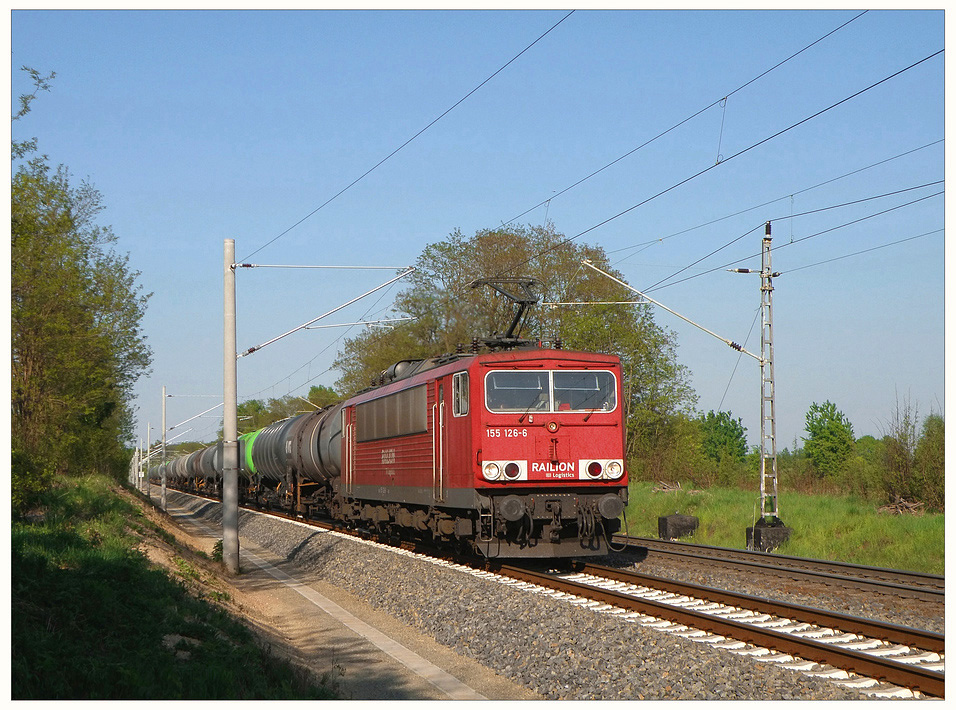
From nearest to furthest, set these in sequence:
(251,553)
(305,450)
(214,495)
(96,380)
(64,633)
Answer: (64,633) < (251,553) < (96,380) < (305,450) < (214,495)

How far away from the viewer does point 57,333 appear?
2230 centimetres

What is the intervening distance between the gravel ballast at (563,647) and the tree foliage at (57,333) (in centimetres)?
789

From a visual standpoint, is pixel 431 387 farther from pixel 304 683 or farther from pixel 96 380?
pixel 96 380

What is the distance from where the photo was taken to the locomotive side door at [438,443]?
1661cm

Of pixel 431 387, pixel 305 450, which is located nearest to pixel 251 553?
pixel 305 450

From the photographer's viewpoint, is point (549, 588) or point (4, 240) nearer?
point (4, 240)

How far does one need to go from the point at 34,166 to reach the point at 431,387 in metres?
9.00

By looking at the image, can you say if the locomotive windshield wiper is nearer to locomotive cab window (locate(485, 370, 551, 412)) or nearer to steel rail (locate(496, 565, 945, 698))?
locomotive cab window (locate(485, 370, 551, 412))

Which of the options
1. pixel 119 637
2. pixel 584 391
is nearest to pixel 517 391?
pixel 584 391

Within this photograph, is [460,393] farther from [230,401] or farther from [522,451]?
[230,401]

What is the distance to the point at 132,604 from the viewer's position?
1030cm

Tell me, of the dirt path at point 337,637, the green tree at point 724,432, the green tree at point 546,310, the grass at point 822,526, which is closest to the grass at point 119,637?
the dirt path at point 337,637

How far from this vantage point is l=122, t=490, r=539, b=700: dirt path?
9.26 meters

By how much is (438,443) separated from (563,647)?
296 inches
